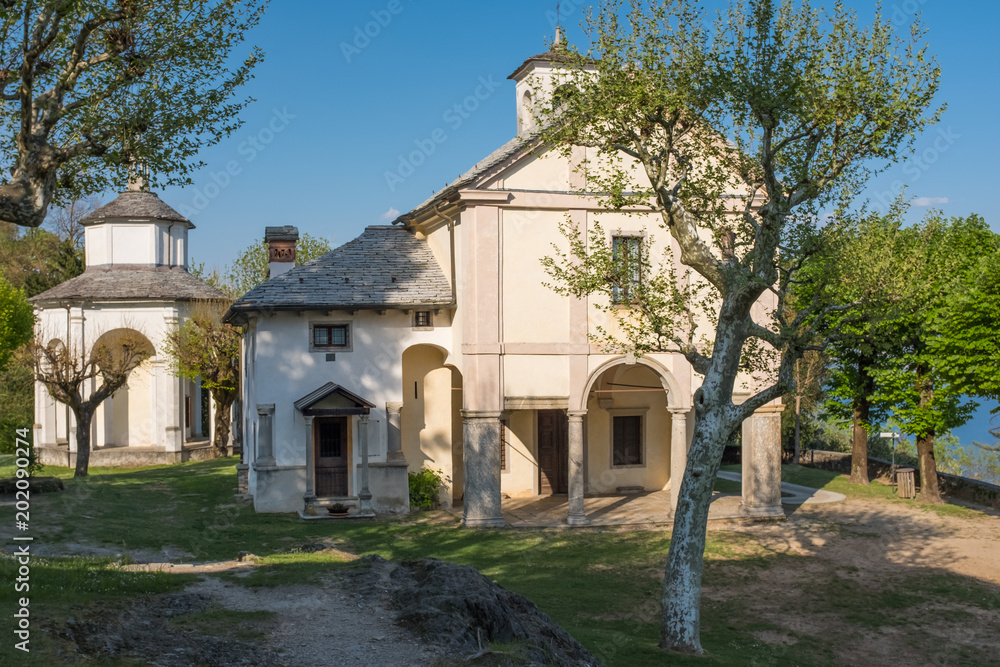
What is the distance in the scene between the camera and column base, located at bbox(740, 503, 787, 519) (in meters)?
24.4

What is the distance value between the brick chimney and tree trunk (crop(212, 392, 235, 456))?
12.8 m

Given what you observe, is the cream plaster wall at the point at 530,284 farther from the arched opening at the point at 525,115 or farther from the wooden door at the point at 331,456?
the wooden door at the point at 331,456

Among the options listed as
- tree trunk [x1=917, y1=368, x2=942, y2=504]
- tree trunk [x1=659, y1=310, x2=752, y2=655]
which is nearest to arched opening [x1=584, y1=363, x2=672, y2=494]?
tree trunk [x1=917, y1=368, x2=942, y2=504]

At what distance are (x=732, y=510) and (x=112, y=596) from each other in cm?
1868

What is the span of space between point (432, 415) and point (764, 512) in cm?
957

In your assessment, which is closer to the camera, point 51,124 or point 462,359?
point 51,124

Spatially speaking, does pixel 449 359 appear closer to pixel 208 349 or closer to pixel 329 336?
pixel 329 336

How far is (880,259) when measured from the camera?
71.3 ft

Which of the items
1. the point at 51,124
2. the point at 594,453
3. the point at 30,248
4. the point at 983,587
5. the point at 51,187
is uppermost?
the point at 30,248

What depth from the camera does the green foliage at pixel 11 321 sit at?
95.9ft

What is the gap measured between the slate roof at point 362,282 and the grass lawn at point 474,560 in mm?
5665

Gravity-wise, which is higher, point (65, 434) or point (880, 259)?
point (880, 259)

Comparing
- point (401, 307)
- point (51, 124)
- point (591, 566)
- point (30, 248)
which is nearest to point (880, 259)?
point (591, 566)

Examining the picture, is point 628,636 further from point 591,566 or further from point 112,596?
point 112,596
